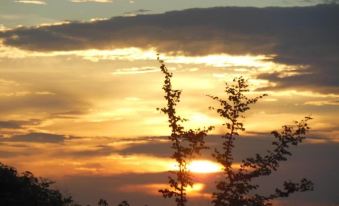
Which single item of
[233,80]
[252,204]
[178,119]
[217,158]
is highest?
[233,80]

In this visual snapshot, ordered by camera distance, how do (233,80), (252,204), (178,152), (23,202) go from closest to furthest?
(252,204) < (178,152) < (233,80) < (23,202)

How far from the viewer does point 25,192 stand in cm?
2414

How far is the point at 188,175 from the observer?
2017 centimetres

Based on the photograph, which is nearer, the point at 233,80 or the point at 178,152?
the point at 178,152

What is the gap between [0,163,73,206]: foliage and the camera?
23273mm

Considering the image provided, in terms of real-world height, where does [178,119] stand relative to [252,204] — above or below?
above

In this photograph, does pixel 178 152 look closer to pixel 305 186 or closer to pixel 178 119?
pixel 178 119

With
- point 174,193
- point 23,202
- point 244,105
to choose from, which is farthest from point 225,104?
point 23,202

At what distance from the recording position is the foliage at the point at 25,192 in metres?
23.3

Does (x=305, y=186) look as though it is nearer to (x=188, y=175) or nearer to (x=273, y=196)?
(x=273, y=196)

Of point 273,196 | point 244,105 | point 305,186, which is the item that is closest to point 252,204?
point 273,196

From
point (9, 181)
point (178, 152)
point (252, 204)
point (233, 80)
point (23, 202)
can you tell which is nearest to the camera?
point (252, 204)

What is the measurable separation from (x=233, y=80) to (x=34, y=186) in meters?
10.3

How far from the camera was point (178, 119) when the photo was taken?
2094 cm
